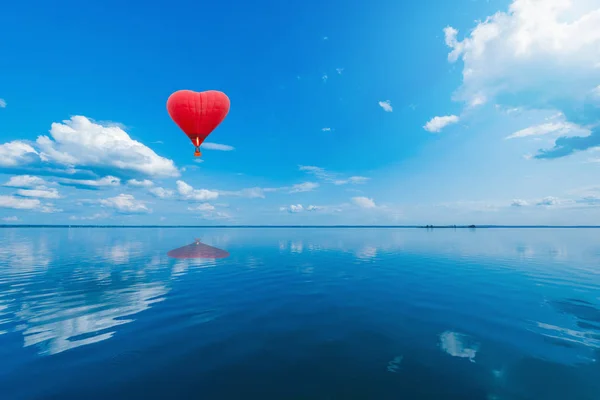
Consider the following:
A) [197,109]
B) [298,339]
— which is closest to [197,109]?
[197,109]

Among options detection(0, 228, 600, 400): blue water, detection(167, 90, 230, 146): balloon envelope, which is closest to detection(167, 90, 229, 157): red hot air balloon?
detection(167, 90, 230, 146): balloon envelope

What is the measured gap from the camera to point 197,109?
79.7 feet

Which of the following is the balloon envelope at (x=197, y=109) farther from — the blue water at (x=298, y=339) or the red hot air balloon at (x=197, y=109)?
the blue water at (x=298, y=339)

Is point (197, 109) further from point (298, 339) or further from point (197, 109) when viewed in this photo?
point (298, 339)

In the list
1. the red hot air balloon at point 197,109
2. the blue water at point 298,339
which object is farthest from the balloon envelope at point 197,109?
the blue water at point 298,339

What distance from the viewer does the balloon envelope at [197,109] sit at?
23969mm

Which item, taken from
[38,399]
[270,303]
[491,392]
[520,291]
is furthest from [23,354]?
A: [520,291]

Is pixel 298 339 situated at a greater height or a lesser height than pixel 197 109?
lesser

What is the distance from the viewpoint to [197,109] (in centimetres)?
2428

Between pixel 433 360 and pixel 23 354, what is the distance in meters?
15.5

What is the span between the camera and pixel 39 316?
13359 mm

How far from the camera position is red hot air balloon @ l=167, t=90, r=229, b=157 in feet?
78.7

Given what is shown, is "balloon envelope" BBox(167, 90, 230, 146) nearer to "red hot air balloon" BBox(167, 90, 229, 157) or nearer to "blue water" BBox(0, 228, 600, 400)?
"red hot air balloon" BBox(167, 90, 229, 157)

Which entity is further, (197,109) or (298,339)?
(197,109)
